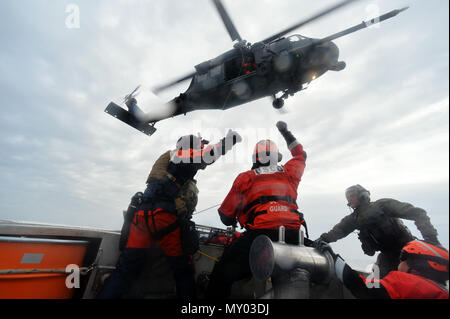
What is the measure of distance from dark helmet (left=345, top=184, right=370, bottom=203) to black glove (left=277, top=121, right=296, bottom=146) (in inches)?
113

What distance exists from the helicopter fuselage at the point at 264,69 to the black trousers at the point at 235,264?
18.4 ft

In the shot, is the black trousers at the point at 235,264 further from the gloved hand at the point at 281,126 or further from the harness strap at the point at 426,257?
the gloved hand at the point at 281,126

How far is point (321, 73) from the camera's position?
261 inches

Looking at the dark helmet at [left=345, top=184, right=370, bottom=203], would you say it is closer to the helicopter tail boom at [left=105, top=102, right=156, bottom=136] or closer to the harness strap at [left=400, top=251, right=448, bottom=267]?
the harness strap at [left=400, top=251, right=448, bottom=267]

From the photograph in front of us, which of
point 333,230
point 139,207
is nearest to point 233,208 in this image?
point 139,207

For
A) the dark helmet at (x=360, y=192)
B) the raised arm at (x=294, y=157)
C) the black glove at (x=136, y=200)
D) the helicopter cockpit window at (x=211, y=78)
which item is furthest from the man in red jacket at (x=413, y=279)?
the helicopter cockpit window at (x=211, y=78)

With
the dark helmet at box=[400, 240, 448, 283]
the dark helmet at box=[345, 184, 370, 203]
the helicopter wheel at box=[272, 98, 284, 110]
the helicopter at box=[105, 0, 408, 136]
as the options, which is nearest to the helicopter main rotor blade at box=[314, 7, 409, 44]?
the helicopter at box=[105, 0, 408, 136]

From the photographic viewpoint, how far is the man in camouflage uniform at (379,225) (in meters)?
3.72

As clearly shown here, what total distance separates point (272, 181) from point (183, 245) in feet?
4.88

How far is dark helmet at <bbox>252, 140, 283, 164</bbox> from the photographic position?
2.94m

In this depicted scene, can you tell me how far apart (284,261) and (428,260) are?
1155 mm

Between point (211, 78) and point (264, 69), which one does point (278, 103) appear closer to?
point (264, 69)

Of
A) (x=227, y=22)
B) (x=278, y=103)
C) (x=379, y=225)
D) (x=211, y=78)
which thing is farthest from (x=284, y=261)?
(x=227, y=22)
